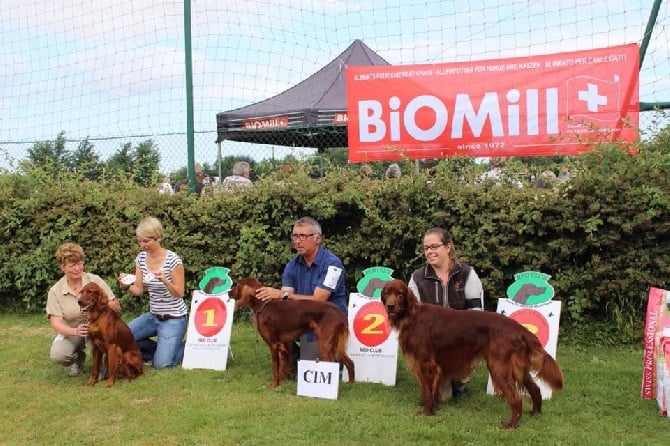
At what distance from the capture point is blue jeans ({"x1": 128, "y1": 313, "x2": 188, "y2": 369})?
19.7 feet

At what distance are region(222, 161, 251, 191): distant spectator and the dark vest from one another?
334 cm

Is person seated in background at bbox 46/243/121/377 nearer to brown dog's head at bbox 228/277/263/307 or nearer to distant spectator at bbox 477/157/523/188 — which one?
brown dog's head at bbox 228/277/263/307

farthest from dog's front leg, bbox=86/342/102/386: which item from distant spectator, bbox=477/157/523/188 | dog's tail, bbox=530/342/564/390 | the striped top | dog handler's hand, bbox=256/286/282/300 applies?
distant spectator, bbox=477/157/523/188

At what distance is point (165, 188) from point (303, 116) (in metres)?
3.53

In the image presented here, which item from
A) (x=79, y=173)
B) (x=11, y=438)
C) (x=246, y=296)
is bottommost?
(x=11, y=438)

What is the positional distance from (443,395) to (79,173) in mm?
6001

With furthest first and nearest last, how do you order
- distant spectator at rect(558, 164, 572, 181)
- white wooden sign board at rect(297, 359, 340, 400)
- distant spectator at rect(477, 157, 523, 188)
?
distant spectator at rect(477, 157, 523, 188)
distant spectator at rect(558, 164, 572, 181)
white wooden sign board at rect(297, 359, 340, 400)

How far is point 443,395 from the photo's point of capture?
4824mm

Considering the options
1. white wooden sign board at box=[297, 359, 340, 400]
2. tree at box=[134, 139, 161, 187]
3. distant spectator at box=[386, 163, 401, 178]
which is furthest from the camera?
tree at box=[134, 139, 161, 187]

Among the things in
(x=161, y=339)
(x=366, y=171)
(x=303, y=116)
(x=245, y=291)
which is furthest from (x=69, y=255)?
(x=303, y=116)

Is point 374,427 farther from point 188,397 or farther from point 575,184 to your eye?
point 575,184

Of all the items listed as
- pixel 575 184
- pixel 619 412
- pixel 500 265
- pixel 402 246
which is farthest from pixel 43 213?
pixel 619 412

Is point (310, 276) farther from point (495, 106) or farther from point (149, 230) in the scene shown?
point (495, 106)

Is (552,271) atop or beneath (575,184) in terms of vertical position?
beneath
